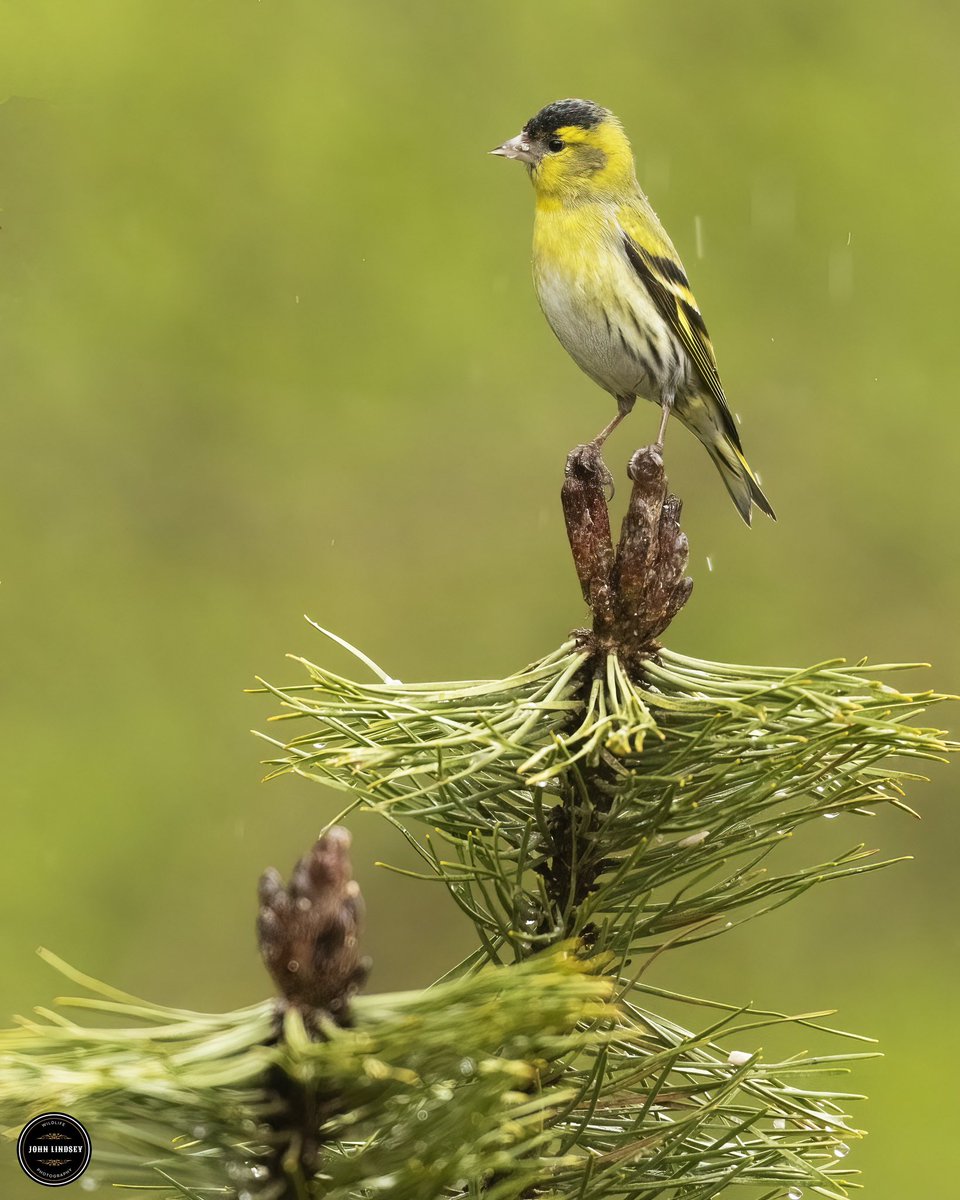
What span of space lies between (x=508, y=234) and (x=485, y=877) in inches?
65.0

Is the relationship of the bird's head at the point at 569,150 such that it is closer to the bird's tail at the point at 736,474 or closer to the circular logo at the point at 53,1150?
the bird's tail at the point at 736,474

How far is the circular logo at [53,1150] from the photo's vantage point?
0.45 meters

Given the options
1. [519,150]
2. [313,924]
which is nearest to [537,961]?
[313,924]

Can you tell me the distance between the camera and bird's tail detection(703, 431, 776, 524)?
5.29ft

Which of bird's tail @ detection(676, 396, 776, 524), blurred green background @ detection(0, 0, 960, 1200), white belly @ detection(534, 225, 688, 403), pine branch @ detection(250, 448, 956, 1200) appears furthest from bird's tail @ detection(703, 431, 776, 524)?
pine branch @ detection(250, 448, 956, 1200)

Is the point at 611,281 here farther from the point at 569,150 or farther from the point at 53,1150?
the point at 53,1150

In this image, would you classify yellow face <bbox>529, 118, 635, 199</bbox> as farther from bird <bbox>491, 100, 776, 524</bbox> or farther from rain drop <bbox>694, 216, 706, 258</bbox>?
rain drop <bbox>694, 216, 706, 258</bbox>

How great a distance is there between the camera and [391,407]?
2104mm

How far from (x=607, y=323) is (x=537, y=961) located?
44.6 inches

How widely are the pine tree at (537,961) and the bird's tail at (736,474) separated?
95cm

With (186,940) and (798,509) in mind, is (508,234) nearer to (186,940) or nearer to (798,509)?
(798,509)

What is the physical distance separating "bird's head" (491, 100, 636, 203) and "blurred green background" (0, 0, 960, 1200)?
1.40 ft

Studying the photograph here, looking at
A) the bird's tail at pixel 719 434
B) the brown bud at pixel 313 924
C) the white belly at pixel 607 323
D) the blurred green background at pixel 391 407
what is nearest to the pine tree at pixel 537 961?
the brown bud at pixel 313 924

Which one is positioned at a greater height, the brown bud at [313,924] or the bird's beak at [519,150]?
the bird's beak at [519,150]
